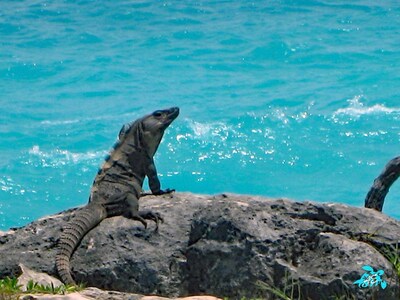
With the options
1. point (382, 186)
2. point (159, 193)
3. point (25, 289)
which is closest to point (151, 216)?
point (159, 193)

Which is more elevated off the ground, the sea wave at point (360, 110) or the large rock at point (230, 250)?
the large rock at point (230, 250)

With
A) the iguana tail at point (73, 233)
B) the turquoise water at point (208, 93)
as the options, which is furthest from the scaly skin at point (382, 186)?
the turquoise water at point (208, 93)

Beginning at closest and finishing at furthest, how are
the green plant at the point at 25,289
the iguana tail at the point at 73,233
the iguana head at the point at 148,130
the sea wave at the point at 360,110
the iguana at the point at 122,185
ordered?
the green plant at the point at 25,289 → the iguana tail at the point at 73,233 → the iguana at the point at 122,185 → the iguana head at the point at 148,130 → the sea wave at the point at 360,110

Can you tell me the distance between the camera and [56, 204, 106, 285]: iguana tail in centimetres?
548

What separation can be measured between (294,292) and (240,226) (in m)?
0.49

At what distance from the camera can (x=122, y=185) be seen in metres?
6.54

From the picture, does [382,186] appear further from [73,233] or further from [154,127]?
[73,233]

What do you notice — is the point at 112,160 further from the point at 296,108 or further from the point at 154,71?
the point at 154,71

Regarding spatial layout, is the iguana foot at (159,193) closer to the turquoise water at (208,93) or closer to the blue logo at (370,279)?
the blue logo at (370,279)

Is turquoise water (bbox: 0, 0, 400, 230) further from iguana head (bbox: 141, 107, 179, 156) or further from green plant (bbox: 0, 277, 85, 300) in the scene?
green plant (bbox: 0, 277, 85, 300)

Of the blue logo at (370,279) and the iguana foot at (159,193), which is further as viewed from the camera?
the iguana foot at (159,193)

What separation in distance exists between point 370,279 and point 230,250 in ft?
2.77

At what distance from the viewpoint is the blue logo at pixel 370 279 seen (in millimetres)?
4660

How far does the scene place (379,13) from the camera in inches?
664
